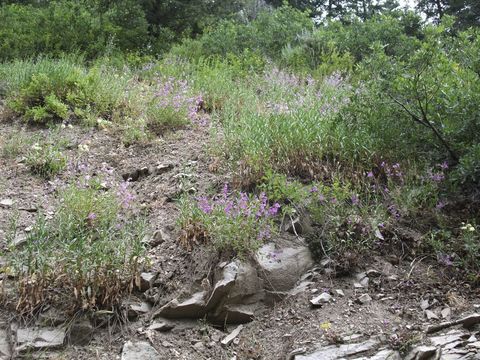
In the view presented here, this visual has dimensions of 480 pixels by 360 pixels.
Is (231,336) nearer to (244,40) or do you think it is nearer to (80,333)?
(80,333)

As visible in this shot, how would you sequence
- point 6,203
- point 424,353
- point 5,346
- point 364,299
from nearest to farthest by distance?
point 424,353
point 5,346
point 364,299
point 6,203

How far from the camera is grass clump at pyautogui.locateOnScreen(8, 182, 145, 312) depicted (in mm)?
3369

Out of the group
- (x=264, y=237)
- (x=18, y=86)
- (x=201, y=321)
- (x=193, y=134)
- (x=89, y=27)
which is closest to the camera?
(x=201, y=321)

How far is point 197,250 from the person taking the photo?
3939 millimetres

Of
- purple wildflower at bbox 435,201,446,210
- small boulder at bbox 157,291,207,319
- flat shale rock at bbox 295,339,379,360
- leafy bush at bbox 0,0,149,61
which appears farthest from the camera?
leafy bush at bbox 0,0,149,61

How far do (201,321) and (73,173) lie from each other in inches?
99.6

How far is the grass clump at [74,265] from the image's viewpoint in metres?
3.37

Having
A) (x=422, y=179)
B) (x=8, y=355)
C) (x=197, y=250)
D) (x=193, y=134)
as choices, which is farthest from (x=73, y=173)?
(x=422, y=179)

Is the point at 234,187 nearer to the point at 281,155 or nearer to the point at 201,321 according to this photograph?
the point at 281,155

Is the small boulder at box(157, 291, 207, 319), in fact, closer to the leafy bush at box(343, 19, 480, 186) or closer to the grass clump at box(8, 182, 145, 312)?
the grass clump at box(8, 182, 145, 312)

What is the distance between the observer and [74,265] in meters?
3.41

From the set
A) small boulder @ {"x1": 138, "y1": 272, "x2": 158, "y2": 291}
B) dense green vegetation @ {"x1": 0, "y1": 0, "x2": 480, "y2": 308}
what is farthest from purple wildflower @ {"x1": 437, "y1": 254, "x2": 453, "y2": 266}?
small boulder @ {"x1": 138, "y1": 272, "x2": 158, "y2": 291}

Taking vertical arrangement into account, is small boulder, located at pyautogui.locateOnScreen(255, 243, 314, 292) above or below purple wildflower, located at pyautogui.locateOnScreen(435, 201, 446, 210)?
below

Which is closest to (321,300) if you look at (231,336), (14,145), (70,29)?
(231,336)
